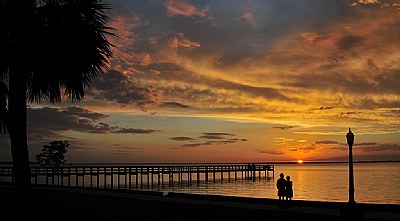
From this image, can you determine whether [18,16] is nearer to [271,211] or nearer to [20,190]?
[20,190]

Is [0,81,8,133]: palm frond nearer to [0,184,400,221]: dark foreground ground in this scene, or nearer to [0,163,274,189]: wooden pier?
[0,184,400,221]: dark foreground ground

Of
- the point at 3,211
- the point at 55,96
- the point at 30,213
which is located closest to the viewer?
the point at 30,213

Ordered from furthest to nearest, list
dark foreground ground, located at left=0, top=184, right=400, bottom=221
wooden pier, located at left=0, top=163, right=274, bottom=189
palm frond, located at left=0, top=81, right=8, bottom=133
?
wooden pier, located at left=0, top=163, right=274, bottom=189, dark foreground ground, located at left=0, top=184, right=400, bottom=221, palm frond, located at left=0, top=81, right=8, bottom=133

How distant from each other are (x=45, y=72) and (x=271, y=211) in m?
10.8

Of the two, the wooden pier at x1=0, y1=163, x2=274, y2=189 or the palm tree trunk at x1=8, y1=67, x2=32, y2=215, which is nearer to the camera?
the palm tree trunk at x1=8, y1=67, x2=32, y2=215

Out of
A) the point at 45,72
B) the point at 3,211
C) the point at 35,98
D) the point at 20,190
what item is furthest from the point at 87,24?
the point at 3,211

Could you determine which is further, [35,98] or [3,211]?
[3,211]

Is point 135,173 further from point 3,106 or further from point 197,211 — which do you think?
point 3,106

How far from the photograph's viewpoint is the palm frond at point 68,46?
11516 millimetres

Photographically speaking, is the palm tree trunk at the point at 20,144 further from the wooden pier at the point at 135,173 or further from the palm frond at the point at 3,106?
the wooden pier at the point at 135,173

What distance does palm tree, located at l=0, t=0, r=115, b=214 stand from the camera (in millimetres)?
11484

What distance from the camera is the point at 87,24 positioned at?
465 inches

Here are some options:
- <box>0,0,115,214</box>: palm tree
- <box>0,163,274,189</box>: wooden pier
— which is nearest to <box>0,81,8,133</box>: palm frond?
<box>0,0,115,214</box>: palm tree

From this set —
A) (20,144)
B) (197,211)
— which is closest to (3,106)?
(20,144)
